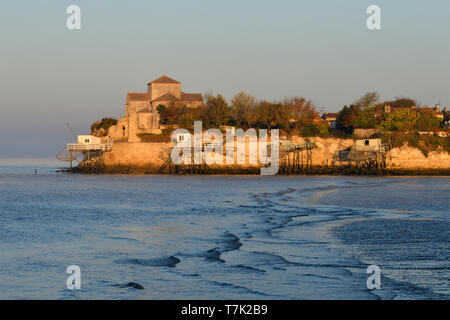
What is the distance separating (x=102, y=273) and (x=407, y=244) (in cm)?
779

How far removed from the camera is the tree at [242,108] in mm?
73562

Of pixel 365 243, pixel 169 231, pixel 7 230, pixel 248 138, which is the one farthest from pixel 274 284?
pixel 248 138

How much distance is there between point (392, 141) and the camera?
63.2 m

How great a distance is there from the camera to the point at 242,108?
7488 cm

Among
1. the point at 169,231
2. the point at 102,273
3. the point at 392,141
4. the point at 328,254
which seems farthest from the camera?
the point at 392,141

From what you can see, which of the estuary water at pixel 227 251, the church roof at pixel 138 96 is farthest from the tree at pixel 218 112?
the estuary water at pixel 227 251

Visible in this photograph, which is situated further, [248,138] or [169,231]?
[248,138]

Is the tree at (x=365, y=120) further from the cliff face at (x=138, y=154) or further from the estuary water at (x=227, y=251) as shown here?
the estuary water at (x=227, y=251)

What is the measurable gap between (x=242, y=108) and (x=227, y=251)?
6186 centimetres

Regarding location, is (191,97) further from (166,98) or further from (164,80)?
(164,80)

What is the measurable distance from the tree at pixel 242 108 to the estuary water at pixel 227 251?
47777 mm

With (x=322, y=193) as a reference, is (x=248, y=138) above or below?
above
